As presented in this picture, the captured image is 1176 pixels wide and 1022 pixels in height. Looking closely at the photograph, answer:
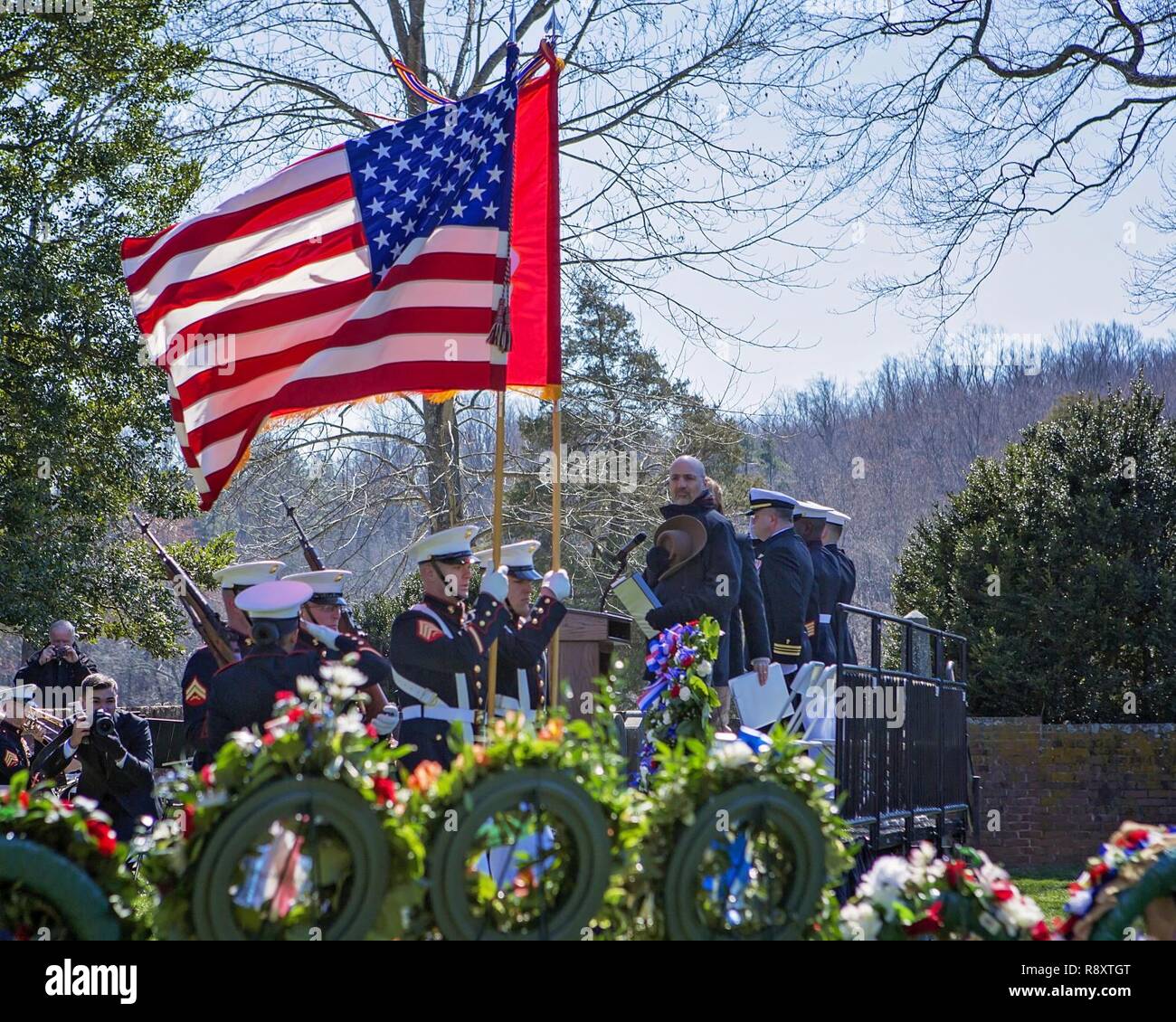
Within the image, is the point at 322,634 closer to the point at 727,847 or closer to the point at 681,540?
the point at 681,540

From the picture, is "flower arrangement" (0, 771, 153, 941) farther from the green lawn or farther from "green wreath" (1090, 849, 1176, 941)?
the green lawn

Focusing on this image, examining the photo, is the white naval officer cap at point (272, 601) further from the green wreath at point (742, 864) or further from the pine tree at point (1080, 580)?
the pine tree at point (1080, 580)

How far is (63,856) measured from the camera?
294 centimetres

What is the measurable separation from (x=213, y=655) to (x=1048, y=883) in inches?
293

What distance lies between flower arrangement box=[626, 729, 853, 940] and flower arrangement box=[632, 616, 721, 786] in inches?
103

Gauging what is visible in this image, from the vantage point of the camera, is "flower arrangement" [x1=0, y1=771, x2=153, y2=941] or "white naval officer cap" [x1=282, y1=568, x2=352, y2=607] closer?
"flower arrangement" [x1=0, y1=771, x2=153, y2=941]

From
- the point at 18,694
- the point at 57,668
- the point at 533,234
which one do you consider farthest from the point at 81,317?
the point at 533,234

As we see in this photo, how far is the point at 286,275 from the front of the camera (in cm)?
695

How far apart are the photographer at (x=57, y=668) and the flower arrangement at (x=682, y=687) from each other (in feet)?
22.9

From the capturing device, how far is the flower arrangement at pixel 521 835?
117 inches

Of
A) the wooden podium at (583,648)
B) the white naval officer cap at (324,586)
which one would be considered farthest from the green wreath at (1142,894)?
the wooden podium at (583,648)

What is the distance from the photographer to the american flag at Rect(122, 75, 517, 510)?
6664 mm

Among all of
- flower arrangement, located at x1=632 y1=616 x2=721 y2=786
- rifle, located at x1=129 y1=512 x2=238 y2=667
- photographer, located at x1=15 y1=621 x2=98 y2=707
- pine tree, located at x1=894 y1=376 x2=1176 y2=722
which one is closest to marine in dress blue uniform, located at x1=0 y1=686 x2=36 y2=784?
photographer, located at x1=15 y1=621 x2=98 y2=707
